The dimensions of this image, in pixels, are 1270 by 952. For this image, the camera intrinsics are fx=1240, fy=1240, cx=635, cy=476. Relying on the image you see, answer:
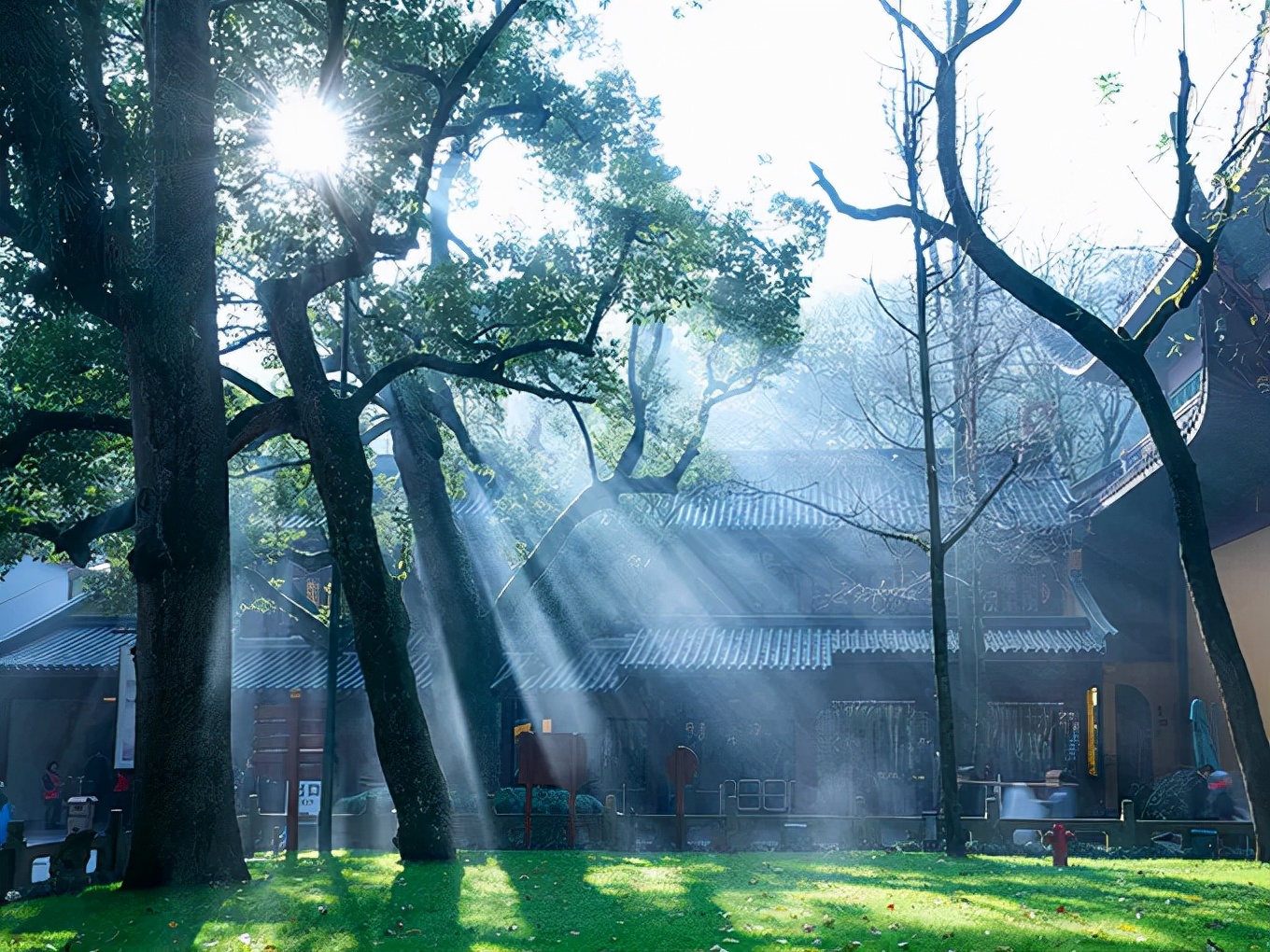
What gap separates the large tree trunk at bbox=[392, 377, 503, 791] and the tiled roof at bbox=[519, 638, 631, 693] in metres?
5.78

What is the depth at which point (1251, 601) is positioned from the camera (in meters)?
19.3

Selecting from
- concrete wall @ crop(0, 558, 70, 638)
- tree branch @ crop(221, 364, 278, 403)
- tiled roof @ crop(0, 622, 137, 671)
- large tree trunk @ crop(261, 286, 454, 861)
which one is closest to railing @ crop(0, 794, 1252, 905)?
large tree trunk @ crop(261, 286, 454, 861)

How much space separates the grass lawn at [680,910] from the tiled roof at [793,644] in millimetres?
12904

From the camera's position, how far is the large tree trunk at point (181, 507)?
1029 centimetres

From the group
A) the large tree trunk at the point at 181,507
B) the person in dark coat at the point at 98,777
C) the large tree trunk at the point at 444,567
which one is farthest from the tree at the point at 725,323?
the person in dark coat at the point at 98,777

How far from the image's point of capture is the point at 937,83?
12.0m

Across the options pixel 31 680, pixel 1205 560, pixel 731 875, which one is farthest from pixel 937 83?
pixel 31 680

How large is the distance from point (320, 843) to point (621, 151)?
37.5 ft

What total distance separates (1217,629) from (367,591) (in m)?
7.84

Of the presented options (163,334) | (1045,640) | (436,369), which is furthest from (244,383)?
(1045,640)

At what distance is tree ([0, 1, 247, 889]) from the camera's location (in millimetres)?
10352

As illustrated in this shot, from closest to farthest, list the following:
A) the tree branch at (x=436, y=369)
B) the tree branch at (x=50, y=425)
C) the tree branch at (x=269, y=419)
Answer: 1. the tree branch at (x=50, y=425)
2. the tree branch at (x=269, y=419)
3. the tree branch at (x=436, y=369)

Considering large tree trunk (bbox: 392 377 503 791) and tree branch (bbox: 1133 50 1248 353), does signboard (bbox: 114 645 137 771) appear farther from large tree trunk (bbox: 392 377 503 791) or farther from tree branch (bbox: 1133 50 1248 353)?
tree branch (bbox: 1133 50 1248 353)

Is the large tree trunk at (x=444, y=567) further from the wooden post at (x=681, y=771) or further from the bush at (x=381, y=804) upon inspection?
the wooden post at (x=681, y=771)
